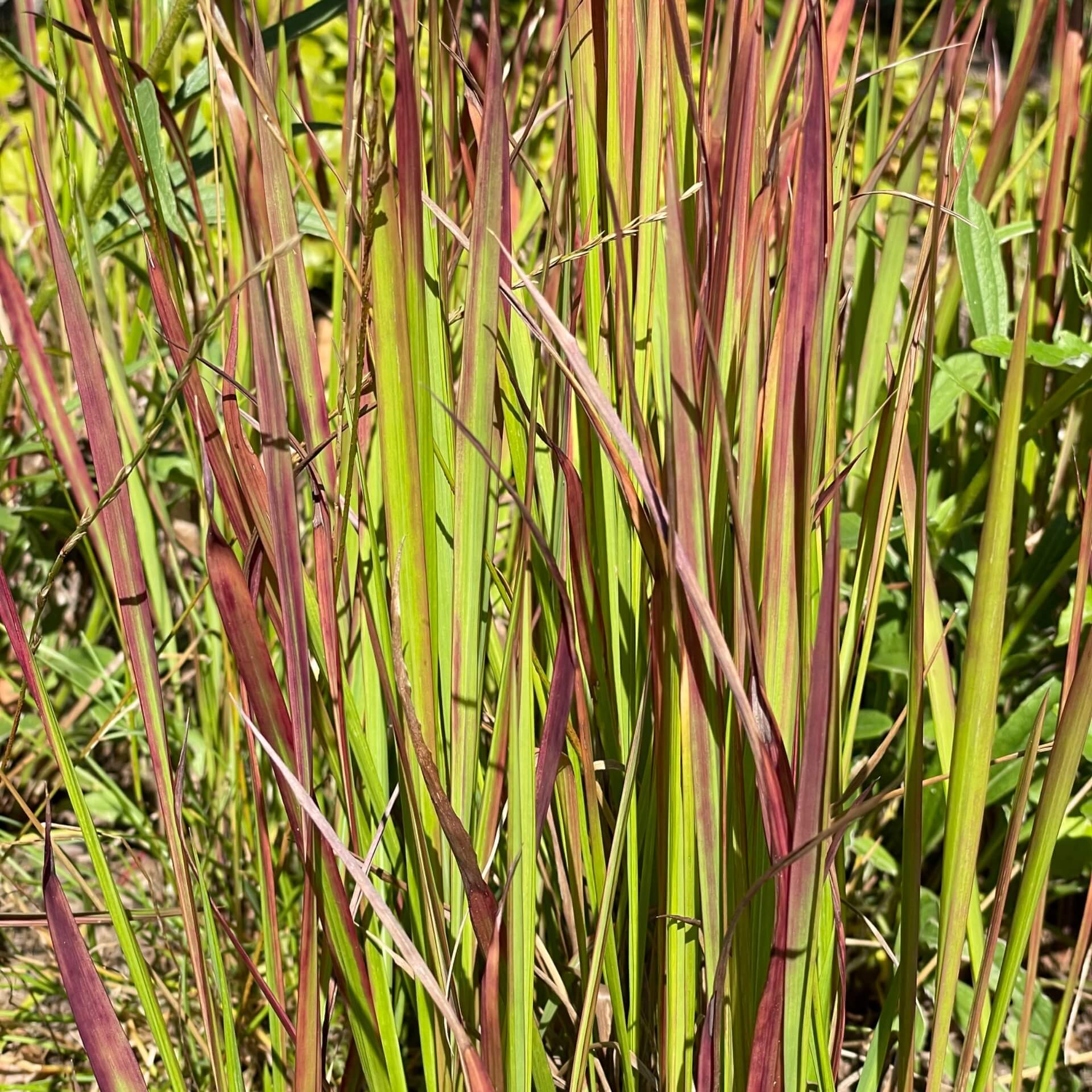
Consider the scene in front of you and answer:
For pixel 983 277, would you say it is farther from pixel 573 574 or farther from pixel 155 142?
pixel 155 142

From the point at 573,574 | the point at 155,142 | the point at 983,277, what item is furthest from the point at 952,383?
the point at 155,142

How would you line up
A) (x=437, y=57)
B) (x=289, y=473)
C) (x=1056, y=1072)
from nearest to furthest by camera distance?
(x=289, y=473) → (x=437, y=57) → (x=1056, y=1072)

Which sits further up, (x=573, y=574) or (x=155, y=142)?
(x=155, y=142)

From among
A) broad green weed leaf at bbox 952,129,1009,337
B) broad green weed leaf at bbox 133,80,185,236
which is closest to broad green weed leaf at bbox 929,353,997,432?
broad green weed leaf at bbox 952,129,1009,337

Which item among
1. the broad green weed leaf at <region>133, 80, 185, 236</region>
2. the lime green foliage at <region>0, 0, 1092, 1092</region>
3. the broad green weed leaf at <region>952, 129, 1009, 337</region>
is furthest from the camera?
the broad green weed leaf at <region>952, 129, 1009, 337</region>

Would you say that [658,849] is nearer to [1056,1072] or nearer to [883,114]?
[1056,1072]

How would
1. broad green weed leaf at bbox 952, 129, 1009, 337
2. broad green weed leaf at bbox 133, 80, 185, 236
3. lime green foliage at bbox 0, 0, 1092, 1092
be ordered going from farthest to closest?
broad green weed leaf at bbox 952, 129, 1009, 337
broad green weed leaf at bbox 133, 80, 185, 236
lime green foliage at bbox 0, 0, 1092, 1092

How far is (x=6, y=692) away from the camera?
1131 millimetres

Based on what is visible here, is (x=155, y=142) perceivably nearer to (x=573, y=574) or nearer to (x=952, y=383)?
(x=573, y=574)

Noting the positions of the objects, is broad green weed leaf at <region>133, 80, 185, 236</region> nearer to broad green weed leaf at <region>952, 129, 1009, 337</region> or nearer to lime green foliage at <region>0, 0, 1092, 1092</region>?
lime green foliage at <region>0, 0, 1092, 1092</region>

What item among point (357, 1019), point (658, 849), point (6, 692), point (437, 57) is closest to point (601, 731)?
point (658, 849)

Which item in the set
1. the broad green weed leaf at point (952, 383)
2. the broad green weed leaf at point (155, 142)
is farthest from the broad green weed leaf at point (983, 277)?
the broad green weed leaf at point (155, 142)

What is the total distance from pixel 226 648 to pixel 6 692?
53 cm

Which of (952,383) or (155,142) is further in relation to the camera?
(952,383)
